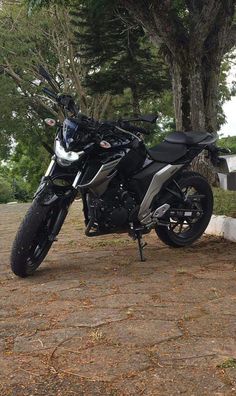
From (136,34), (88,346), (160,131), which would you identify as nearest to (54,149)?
(88,346)

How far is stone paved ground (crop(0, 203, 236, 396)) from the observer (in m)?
2.60

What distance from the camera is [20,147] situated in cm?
3453

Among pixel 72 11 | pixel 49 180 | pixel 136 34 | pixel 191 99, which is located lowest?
pixel 49 180

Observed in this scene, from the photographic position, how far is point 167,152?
5.59 m

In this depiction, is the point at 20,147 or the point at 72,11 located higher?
the point at 72,11

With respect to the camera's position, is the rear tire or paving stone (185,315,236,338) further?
the rear tire

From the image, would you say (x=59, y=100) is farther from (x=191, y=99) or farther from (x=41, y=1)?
(x=191, y=99)

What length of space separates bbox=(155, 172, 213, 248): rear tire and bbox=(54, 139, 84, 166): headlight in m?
1.40

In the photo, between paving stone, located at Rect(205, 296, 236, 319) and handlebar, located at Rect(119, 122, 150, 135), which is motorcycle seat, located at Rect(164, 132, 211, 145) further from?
paving stone, located at Rect(205, 296, 236, 319)

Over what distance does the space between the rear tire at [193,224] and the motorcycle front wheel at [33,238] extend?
129cm

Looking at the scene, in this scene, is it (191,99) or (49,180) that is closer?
(49,180)

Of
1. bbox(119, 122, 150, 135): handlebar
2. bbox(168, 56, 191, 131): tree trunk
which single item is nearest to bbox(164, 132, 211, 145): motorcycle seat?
bbox(119, 122, 150, 135): handlebar

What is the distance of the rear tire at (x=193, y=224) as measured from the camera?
5.80m

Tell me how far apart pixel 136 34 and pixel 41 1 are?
7448 mm
